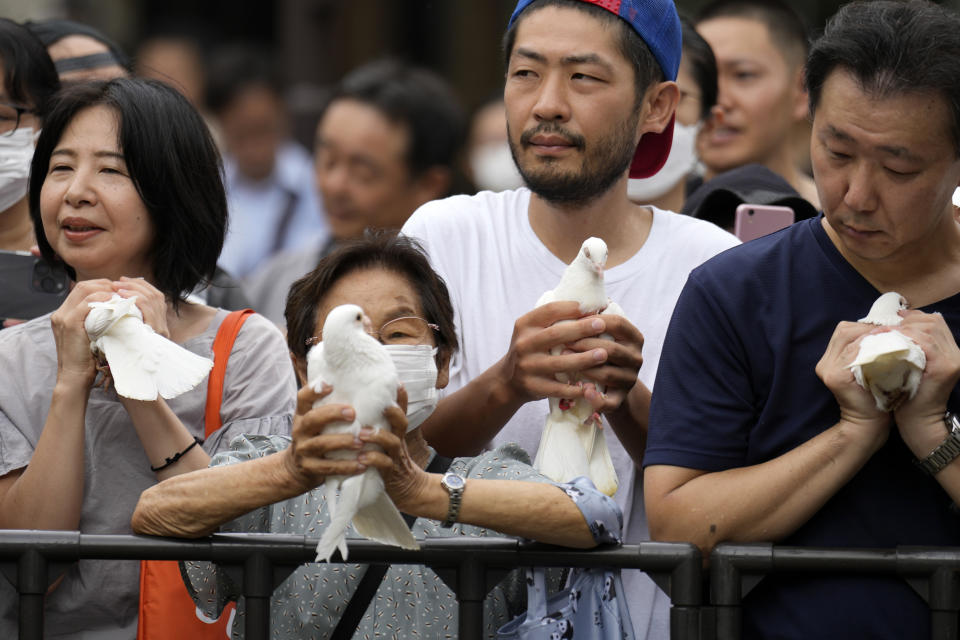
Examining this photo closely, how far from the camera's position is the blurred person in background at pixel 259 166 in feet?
30.6

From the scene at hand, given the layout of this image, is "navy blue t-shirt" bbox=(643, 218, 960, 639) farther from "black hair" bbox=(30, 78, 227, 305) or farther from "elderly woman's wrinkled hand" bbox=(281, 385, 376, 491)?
"black hair" bbox=(30, 78, 227, 305)

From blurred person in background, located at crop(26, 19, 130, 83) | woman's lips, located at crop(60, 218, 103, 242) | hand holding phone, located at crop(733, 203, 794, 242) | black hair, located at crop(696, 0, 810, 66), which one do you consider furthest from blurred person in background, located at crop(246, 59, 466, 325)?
woman's lips, located at crop(60, 218, 103, 242)

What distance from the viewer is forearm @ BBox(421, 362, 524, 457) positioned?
3.22 metres

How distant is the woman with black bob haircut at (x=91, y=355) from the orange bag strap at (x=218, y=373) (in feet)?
0.06

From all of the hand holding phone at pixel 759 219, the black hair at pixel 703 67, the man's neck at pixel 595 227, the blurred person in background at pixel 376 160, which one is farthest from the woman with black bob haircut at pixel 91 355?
the blurred person in background at pixel 376 160

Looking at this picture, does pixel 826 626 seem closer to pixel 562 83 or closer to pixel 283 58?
pixel 562 83

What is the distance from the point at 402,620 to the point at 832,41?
1495 millimetres

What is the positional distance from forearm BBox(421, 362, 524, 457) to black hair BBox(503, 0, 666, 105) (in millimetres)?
896

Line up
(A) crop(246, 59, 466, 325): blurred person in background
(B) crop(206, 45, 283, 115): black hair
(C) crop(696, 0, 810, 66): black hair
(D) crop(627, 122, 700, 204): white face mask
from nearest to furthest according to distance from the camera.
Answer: (D) crop(627, 122, 700, 204): white face mask, (C) crop(696, 0, 810, 66): black hair, (A) crop(246, 59, 466, 325): blurred person in background, (B) crop(206, 45, 283, 115): black hair

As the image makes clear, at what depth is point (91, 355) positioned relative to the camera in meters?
3.16

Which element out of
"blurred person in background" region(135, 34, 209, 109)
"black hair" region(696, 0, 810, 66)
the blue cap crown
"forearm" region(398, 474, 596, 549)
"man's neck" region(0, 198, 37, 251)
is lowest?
"forearm" region(398, 474, 596, 549)

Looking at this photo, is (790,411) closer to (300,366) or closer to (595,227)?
(595,227)

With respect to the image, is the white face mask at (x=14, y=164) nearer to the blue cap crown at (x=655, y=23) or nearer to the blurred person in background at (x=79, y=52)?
the blurred person in background at (x=79, y=52)

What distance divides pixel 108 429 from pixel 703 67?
2.68 meters
